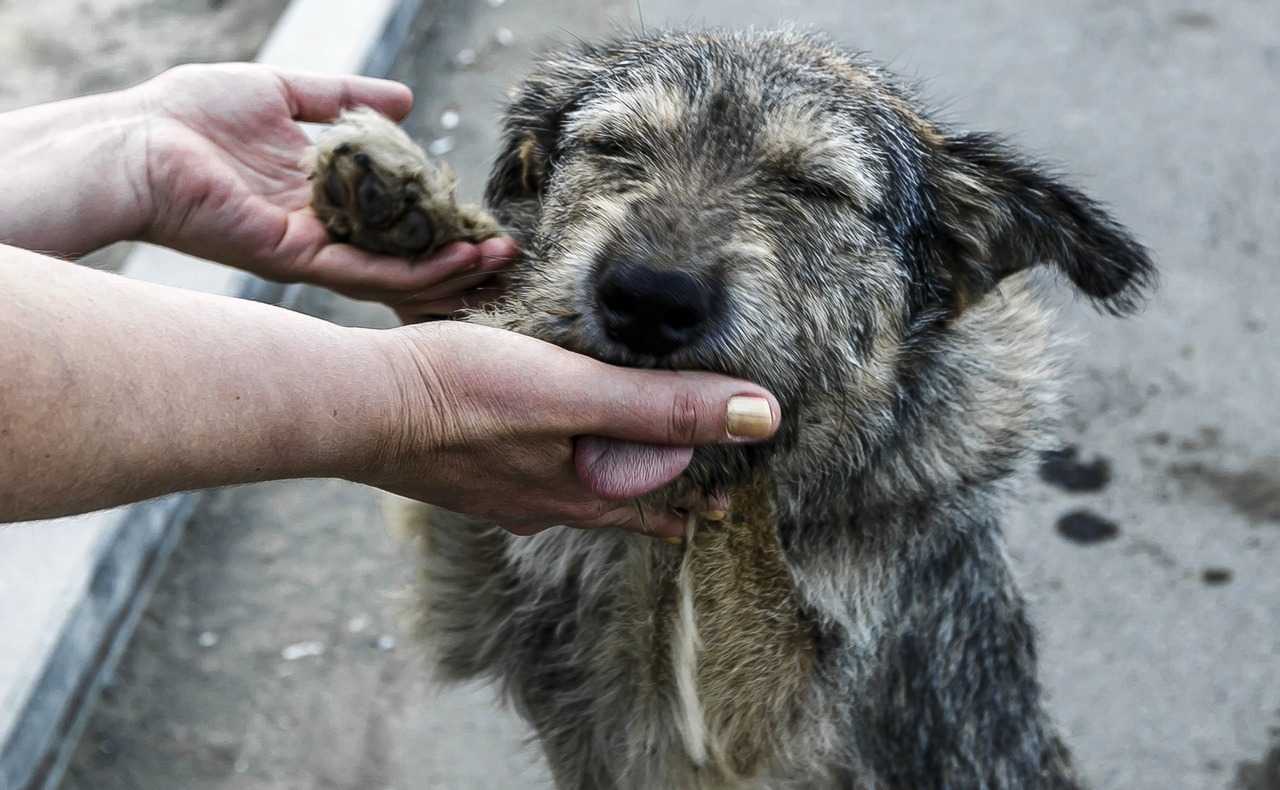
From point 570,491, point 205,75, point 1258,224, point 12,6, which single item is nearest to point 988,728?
point 570,491

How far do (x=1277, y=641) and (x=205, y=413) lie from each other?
3.46m

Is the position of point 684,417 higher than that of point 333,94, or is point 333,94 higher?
point 684,417

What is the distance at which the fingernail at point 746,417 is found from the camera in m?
2.22

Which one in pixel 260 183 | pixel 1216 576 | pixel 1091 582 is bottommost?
pixel 1091 582

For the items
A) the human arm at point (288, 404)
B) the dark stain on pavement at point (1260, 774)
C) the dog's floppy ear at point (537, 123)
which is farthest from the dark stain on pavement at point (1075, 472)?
the human arm at point (288, 404)

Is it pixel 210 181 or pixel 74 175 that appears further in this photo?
pixel 210 181

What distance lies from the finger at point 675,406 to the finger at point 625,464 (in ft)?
→ 0.32

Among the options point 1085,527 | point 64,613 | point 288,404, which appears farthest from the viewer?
point 1085,527

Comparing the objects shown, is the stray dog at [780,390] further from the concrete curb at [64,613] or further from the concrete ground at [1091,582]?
the concrete curb at [64,613]

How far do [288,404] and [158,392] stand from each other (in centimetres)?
21

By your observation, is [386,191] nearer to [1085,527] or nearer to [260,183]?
[260,183]

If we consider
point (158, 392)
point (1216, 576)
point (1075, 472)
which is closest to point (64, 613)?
point (158, 392)

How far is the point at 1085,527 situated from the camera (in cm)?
447

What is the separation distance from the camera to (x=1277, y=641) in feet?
13.3
